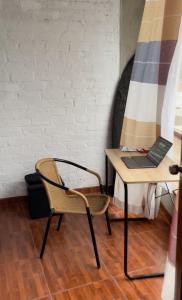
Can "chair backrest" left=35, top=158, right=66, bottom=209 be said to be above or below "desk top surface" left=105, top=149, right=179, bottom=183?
below

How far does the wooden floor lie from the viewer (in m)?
1.98

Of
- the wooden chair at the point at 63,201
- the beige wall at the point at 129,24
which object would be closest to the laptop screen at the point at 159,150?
the wooden chair at the point at 63,201

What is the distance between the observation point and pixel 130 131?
2.34m

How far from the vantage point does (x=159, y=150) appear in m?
2.12

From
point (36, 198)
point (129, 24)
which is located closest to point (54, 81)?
point (129, 24)

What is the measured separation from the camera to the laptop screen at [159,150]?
2.06 meters

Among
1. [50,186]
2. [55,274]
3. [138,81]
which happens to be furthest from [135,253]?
[138,81]

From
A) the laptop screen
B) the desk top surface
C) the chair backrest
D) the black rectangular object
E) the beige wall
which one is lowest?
the black rectangular object

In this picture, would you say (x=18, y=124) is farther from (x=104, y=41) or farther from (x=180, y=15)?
(x=180, y=15)

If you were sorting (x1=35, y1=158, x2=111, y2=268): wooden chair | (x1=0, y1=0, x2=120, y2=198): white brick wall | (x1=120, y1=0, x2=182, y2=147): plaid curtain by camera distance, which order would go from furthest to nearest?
1. (x1=0, y1=0, x2=120, y2=198): white brick wall
2. (x1=35, y1=158, x2=111, y2=268): wooden chair
3. (x1=120, y1=0, x2=182, y2=147): plaid curtain

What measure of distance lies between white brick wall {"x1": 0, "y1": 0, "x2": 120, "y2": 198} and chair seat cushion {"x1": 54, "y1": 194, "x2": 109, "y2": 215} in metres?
0.82

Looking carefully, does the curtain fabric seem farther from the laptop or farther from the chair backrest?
the chair backrest

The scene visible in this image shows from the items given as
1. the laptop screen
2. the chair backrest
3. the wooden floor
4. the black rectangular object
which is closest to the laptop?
the laptop screen

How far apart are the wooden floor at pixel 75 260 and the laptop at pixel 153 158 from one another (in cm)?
70
